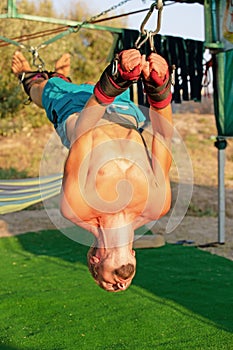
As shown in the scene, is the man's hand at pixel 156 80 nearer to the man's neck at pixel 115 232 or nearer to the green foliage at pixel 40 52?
the man's neck at pixel 115 232

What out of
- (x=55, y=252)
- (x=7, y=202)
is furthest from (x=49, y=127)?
(x=7, y=202)

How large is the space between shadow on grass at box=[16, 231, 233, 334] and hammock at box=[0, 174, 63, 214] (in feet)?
2.97

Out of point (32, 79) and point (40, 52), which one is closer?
point (32, 79)

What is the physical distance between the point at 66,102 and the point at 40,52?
10.7m

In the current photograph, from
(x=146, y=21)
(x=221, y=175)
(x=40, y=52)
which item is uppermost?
(x=146, y=21)

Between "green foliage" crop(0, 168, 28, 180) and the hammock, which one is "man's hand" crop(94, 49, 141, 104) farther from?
"green foliage" crop(0, 168, 28, 180)

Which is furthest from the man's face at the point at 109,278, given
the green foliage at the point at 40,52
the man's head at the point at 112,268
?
the green foliage at the point at 40,52

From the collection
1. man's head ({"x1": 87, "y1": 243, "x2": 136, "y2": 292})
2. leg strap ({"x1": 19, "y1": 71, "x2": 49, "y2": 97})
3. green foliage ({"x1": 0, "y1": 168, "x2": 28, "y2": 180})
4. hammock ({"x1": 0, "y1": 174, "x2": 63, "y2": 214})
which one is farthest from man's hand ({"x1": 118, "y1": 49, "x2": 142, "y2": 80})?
green foliage ({"x1": 0, "y1": 168, "x2": 28, "y2": 180})

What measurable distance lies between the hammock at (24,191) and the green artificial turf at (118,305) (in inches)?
25.0

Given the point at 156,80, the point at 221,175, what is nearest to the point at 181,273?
the point at 221,175

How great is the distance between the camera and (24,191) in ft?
18.1

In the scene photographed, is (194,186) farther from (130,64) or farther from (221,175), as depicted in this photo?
(130,64)

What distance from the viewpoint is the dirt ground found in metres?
7.61

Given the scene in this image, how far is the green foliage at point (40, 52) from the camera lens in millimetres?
12953
